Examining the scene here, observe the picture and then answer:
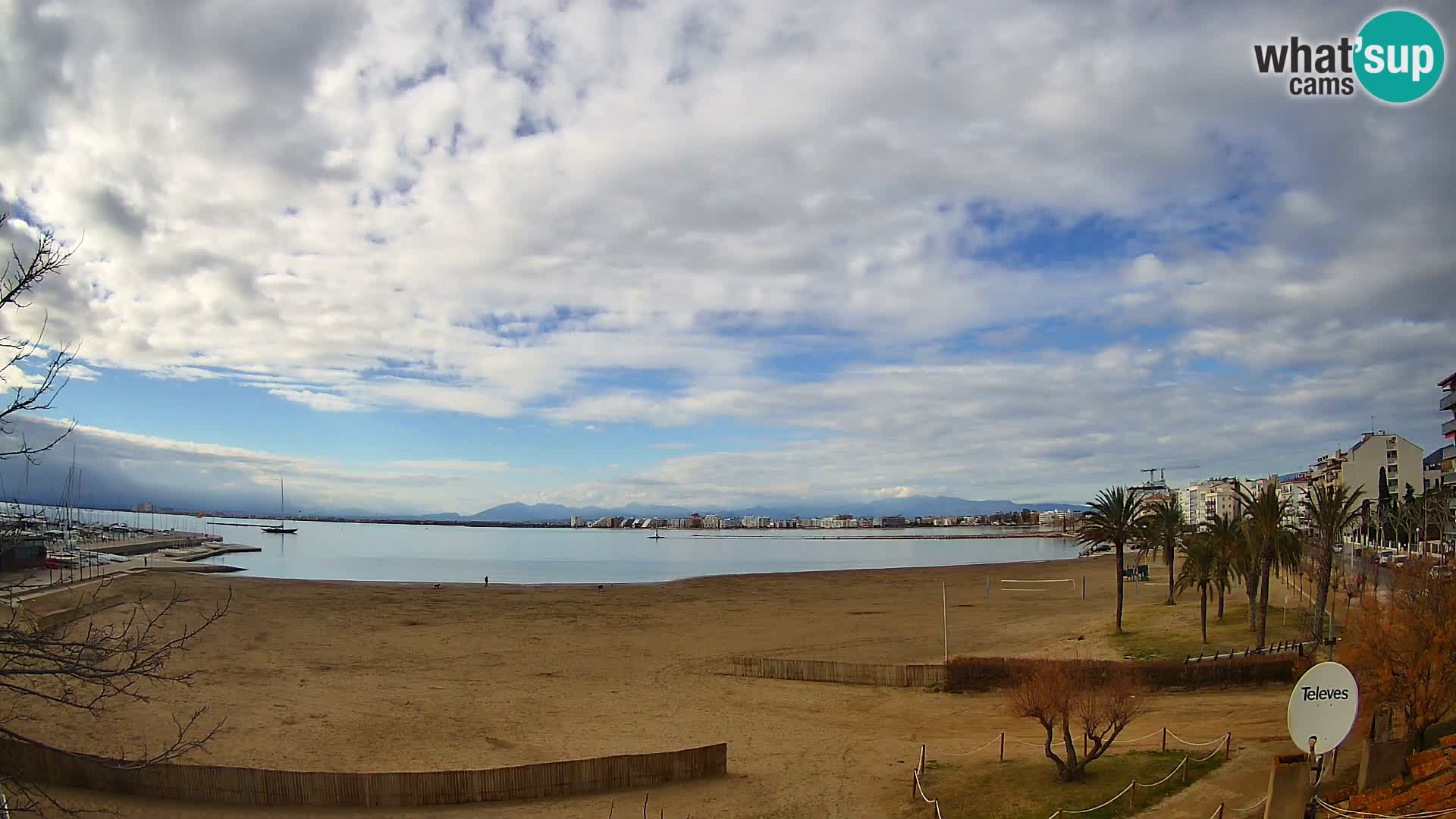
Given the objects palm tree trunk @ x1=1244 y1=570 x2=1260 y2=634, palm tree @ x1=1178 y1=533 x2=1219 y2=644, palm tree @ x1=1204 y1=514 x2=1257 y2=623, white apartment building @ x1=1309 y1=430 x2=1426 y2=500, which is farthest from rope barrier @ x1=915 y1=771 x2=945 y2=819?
white apartment building @ x1=1309 y1=430 x2=1426 y2=500

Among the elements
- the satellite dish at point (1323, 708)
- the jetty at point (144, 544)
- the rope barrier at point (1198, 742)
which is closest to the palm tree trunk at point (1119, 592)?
the rope barrier at point (1198, 742)

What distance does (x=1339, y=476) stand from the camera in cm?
10288

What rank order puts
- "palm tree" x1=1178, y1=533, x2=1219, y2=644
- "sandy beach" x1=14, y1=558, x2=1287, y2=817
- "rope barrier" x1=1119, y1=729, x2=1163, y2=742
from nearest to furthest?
1. "sandy beach" x1=14, y1=558, x2=1287, y2=817
2. "rope barrier" x1=1119, y1=729, x2=1163, y2=742
3. "palm tree" x1=1178, y1=533, x2=1219, y2=644

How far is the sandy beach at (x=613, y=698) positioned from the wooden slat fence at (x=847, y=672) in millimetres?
721

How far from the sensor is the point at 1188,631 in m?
34.4

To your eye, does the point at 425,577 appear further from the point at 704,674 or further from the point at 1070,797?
the point at 1070,797

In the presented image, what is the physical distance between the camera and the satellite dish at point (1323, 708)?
13172mm

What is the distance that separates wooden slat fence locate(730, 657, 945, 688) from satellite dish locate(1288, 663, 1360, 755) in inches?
645

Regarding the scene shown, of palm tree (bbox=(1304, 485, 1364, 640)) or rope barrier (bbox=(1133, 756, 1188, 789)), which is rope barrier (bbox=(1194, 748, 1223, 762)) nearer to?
rope barrier (bbox=(1133, 756, 1188, 789))

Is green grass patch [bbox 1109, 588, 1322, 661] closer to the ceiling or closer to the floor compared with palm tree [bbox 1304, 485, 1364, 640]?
closer to the floor

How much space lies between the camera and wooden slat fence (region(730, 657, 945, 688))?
29.4m

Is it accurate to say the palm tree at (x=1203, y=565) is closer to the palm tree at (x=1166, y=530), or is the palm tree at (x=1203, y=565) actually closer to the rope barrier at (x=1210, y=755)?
the palm tree at (x=1166, y=530)

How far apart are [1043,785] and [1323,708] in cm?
642

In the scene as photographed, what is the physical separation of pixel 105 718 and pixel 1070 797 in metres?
24.7
